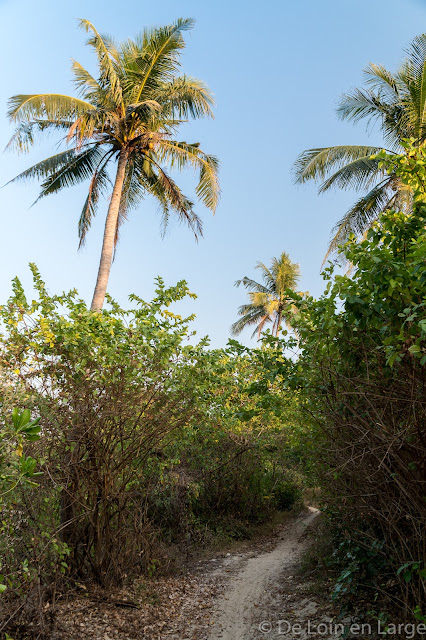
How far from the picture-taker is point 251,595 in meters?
7.80

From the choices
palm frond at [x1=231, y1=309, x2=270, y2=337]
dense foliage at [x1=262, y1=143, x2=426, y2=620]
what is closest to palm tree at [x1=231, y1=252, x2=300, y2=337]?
palm frond at [x1=231, y1=309, x2=270, y2=337]

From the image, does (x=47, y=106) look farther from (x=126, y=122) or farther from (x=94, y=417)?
(x=94, y=417)

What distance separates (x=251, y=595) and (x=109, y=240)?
981 cm

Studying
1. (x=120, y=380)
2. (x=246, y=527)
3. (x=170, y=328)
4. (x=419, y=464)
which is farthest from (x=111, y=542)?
(x=246, y=527)

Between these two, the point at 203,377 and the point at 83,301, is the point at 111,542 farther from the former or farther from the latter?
the point at 83,301

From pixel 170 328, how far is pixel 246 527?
8.13 metres

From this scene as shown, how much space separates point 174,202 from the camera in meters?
16.3

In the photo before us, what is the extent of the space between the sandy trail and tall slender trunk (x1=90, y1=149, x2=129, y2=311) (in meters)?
7.39

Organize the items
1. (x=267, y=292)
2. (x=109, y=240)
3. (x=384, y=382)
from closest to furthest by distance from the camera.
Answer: (x=384, y=382) < (x=109, y=240) < (x=267, y=292)

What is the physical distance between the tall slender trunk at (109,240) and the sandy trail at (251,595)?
24.2ft

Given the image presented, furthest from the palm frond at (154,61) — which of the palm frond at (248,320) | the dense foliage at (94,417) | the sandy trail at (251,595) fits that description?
the palm frond at (248,320)

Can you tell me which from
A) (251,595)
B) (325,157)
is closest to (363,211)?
(325,157)

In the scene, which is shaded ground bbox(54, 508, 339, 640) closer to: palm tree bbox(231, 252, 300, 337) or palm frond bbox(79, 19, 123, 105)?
palm frond bbox(79, 19, 123, 105)

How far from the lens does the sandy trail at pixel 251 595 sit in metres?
6.38
